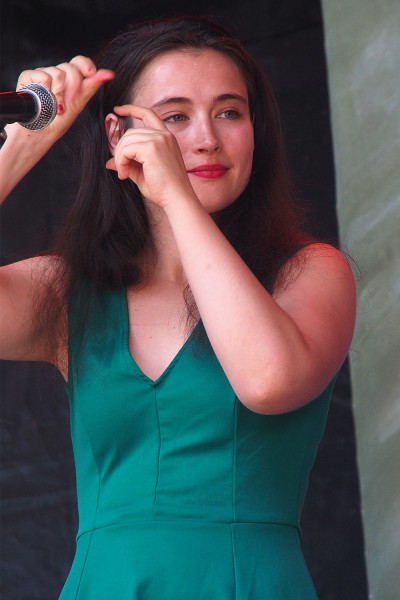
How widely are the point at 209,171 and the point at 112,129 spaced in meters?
0.30

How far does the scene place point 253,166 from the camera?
7.41ft

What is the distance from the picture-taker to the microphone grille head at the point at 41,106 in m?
1.59

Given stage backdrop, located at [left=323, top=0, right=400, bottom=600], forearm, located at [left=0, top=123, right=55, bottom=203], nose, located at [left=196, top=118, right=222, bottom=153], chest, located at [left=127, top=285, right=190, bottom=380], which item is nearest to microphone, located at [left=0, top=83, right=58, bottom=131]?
forearm, located at [left=0, top=123, right=55, bottom=203]

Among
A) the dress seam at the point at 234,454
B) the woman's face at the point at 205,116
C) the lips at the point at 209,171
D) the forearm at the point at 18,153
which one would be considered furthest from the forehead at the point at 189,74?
the dress seam at the point at 234,454

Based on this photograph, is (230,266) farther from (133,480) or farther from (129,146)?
(133,480)

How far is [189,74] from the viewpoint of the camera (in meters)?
2.08

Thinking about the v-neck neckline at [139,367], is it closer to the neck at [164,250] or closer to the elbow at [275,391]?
the neck at [164,250]

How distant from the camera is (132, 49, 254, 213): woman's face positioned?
2.01m

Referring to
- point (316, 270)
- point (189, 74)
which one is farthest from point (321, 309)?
point (189, 74)

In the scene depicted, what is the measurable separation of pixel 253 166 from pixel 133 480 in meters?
0.69

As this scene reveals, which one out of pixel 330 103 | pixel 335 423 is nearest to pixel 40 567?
pixel 335 423

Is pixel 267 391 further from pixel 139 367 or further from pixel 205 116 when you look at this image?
pixel 205 116

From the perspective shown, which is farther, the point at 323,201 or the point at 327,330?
the point at 323,201

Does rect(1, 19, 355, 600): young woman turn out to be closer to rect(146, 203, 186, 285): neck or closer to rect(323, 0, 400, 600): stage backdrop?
rect(146, 203, 186, 285): neck
